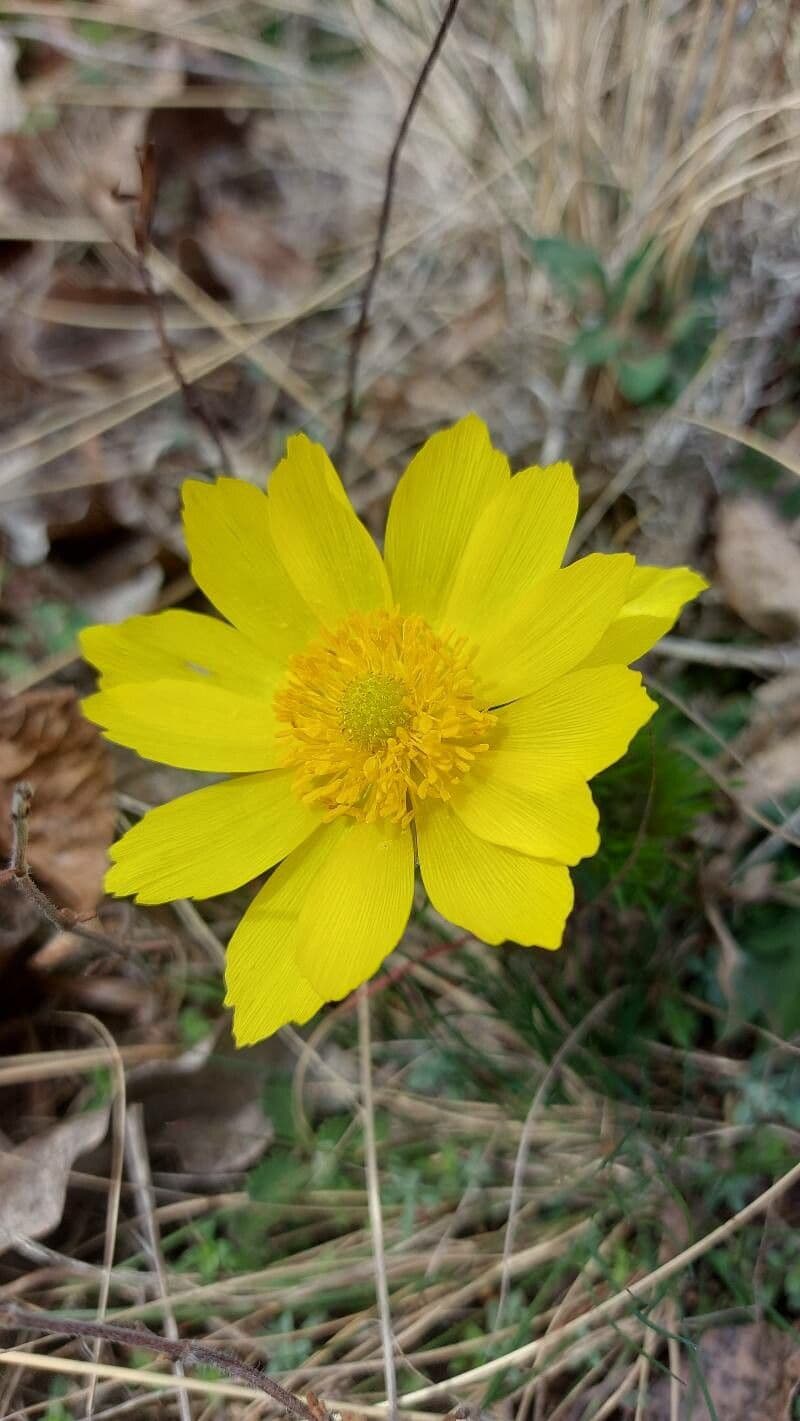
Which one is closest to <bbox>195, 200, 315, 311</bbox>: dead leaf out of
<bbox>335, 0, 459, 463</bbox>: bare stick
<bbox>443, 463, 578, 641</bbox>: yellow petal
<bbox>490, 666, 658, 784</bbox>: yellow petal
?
<bbox>335, 0, 459, 463</bbox>: bare stick

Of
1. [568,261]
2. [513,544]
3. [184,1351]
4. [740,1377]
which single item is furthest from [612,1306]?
[568,261]

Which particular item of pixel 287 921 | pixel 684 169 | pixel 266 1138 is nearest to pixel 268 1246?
pixel 266 1138

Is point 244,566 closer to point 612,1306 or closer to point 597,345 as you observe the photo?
point 597,345

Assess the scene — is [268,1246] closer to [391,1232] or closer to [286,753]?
[391,1232]

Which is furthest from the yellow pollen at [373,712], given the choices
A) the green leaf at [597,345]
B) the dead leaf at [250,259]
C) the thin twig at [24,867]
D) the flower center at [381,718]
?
the dead leaf at [250,259]

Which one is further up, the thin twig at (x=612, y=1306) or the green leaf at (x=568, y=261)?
the green leaf at (x=568, y=261)

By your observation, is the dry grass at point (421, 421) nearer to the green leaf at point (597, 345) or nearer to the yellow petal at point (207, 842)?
the green leaf at point (597, 345)

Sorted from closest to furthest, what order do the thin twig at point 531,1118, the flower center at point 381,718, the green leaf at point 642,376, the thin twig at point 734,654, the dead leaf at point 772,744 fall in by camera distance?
the flower center at point 381,718, the thin twig at point 531,1118, the dead leaf at point 772,744, the thin twig at point 734,654, the green leaf at point 642,376
